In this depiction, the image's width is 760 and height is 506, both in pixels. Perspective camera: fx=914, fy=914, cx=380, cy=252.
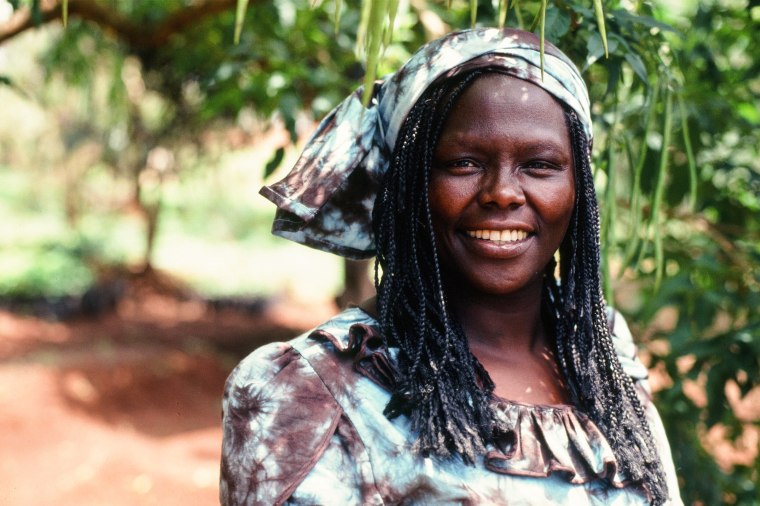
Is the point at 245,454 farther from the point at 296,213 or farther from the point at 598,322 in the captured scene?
the point at 598,322

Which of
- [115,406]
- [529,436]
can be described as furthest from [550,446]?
[115,406]

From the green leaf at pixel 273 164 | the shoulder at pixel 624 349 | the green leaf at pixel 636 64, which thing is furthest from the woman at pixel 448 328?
the green leaf at pixel 273 164

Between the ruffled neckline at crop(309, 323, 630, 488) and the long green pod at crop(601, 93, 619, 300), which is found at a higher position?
the long green pod at crop(601, 93, 619, 300)

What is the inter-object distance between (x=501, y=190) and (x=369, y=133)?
1.00 ft

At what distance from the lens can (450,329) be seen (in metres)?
1.60

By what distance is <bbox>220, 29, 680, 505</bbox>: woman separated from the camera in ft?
4.79

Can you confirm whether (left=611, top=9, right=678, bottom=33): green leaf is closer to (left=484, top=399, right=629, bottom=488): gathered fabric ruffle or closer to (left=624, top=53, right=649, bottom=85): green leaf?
(left=624, top=53, right=649, bottom=85): green leaf

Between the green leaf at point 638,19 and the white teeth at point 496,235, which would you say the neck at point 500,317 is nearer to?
the white teeth at point 496,235

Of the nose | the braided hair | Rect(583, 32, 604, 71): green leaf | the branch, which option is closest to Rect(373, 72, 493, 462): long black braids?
the braided hair

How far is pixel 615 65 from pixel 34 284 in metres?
8.63

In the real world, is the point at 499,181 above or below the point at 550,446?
above

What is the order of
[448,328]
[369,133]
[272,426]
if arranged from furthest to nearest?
[369,133] → [448,328] → [272,426]

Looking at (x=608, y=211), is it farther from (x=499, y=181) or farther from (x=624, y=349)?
(x=499, y=181)

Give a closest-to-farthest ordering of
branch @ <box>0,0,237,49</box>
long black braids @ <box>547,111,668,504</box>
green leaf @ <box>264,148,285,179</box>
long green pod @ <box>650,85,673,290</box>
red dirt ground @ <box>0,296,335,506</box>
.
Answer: long black braids @ <box>547,111,668,504</box> < long green pod @ <box>650,85,673,290</box> < green leaf @ <box>264,148,285,179</box> < branch @ <box>0,0,237,49</box> < red dirt ground @ <box>0,296,335,506</box>
